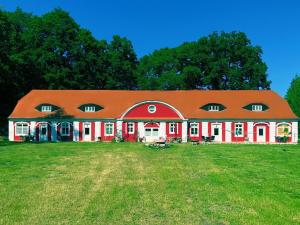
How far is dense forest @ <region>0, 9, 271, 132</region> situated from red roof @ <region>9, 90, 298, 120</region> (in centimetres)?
1045

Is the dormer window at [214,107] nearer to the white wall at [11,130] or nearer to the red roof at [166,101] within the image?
the red roof at [166,101]

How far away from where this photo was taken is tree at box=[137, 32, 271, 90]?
2598 inches

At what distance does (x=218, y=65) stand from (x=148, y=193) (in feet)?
→ 179

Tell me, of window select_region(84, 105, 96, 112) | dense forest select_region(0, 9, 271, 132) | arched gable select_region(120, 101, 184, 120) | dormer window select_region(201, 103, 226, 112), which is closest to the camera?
arched gable select_region(120, 101, 184, 120)

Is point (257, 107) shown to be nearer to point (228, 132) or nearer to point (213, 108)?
point (228, 132)

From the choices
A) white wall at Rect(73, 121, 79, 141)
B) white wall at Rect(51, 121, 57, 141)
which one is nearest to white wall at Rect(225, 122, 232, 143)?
white wall at Rect(73, 121, 79, 141)

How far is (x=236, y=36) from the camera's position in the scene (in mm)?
69188

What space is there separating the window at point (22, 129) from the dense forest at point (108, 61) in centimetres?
1175

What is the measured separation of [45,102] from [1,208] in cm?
3973

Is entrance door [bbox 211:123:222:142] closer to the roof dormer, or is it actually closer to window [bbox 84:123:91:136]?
window [bbox 84:123:91:136]

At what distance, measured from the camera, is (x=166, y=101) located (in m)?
→ 51.0

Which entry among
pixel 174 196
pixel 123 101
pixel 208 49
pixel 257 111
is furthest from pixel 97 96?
pixel 174 196

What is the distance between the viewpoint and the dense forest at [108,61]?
63.1 meters

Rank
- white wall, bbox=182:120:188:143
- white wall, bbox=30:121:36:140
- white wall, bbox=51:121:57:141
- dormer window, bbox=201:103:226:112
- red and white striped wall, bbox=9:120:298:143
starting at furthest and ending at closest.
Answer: dormer window, bbox=201:103:226:112, white wall, bbox=30:121:36:140, white wall, bbox=51:121:57:141, red and white striped wall, bbox=9:120:298:143, white wall, bbox=182:120:188:143
